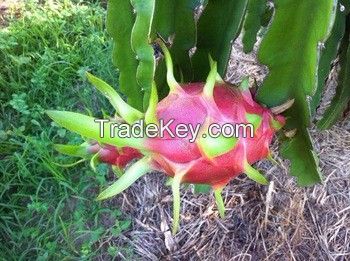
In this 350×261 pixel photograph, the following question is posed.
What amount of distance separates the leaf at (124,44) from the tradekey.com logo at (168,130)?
0.82ft

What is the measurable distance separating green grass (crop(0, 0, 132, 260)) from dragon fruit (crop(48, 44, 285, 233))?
2.85 feet

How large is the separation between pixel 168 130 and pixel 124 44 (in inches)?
12.2

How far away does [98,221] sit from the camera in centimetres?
168

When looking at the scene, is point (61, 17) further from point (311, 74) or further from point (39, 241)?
point (311, 74)

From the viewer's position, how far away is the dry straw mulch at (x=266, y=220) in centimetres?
147

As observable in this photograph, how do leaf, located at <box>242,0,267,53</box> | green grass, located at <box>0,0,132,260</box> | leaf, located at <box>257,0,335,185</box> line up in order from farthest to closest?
green grass, located at <box>0,0,132,260</box> → leaf, located at <box>242,0,267,53</box> → leaf, located at <box>257,0,335,185</box>

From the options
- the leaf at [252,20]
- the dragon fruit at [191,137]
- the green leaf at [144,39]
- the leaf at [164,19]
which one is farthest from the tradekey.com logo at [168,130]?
the leaf at [252,20]

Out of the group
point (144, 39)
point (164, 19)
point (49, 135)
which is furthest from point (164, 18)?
point (49, 135)

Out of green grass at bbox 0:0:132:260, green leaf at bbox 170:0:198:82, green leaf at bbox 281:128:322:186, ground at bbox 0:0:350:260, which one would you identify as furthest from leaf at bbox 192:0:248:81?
green grass at bbox 0:0:132:260

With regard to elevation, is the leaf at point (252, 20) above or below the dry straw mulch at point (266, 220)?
above

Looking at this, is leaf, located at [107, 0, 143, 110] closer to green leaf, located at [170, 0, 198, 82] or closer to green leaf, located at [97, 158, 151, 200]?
green leaf, located at [170, 0, 198, 82]

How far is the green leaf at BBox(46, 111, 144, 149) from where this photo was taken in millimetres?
703

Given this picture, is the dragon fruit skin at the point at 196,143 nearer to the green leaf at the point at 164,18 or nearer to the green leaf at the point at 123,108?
the green leaf at the point at 123,108

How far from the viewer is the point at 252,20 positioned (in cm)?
114
